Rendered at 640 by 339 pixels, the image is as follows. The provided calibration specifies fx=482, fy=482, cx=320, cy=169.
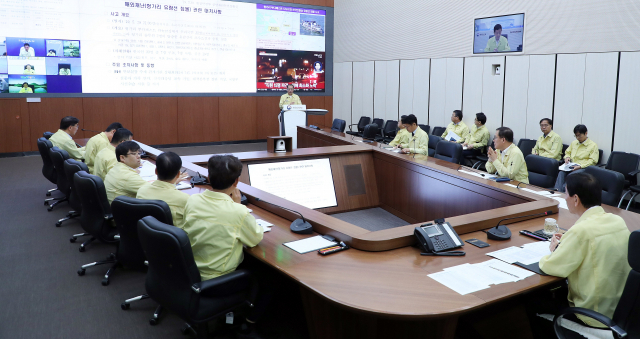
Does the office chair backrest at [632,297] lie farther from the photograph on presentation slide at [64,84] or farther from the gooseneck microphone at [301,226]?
the photograph on presentation slide at [64,84]

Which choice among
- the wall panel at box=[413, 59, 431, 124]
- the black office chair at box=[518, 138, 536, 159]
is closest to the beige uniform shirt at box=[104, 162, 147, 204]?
the black office chair at box=[518, 138, 536, 159]

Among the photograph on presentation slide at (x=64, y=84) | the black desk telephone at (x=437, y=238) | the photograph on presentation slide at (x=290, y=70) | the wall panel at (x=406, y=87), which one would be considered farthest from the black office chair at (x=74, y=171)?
the photograph on presentation slide at (x=290, y=70)

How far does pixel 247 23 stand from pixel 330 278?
9.45 meters

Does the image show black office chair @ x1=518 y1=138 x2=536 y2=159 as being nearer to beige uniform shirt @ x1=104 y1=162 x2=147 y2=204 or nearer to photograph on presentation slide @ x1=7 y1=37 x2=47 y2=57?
beige uniform shirt @ x1=104 y1=162 x2=147 y2=204

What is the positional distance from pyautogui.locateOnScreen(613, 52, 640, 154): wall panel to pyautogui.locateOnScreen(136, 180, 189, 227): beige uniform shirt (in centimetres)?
581

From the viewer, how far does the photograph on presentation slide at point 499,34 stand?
7613 mm

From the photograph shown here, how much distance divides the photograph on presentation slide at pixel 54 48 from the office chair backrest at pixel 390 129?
642 centimetres

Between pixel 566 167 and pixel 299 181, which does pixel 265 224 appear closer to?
pixel 299 181

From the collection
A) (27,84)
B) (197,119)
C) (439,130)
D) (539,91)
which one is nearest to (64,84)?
(27,84)

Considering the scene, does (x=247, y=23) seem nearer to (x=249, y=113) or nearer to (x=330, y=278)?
(x=249, y=113)

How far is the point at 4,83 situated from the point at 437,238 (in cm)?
898

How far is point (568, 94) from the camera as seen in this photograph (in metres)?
6.95

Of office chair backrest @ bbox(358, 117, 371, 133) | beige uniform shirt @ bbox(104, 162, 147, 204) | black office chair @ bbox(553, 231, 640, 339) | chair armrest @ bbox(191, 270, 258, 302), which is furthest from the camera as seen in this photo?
office chair backrest @ bbox(358, 117, 371, 133)

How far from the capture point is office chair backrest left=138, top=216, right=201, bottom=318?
225cm
